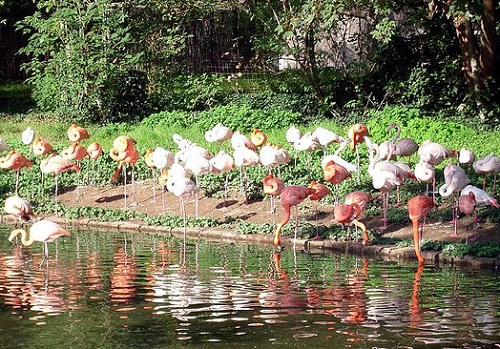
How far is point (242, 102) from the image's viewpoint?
22250 millimetres

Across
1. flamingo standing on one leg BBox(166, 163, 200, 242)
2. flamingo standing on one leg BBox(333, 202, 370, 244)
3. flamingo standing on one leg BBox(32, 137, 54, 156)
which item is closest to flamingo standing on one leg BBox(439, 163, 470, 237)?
flamingo standing on one leg BBox(333, 202, 370, 244)

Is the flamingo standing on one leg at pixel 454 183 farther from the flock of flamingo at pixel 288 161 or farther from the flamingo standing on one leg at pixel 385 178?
the flamingo standing on one leg at pixel 385 178

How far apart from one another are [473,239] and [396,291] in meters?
2.56

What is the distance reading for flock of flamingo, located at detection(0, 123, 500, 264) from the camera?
11656mm

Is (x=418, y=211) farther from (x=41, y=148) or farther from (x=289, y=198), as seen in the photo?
(x=41, y=148)

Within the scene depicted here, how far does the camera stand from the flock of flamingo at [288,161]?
11656mm

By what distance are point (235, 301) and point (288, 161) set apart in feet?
18.6

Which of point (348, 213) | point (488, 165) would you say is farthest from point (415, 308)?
point (488, 165)

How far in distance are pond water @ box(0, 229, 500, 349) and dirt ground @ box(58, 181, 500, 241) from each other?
117 cm

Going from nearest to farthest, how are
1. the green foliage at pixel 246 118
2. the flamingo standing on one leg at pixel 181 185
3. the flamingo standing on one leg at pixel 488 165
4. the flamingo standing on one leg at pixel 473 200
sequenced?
the flamingo standing on one leg at pixel 473 200
the flamingo standing on one leg at pixel 488 165
the flamingo standing on one leg at pixel 181 185
the green foliage at pixel 246 118

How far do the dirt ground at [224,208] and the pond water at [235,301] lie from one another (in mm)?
1166

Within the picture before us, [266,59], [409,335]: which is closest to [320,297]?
[409,335]

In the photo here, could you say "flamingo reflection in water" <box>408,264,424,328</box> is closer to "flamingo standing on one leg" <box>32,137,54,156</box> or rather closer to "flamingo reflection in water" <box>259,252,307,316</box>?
"flamingo reflection in water" <box>259,252,307,316</box>

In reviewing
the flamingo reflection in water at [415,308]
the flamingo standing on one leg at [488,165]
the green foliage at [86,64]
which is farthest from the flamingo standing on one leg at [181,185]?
the green foliage at [86,64]
